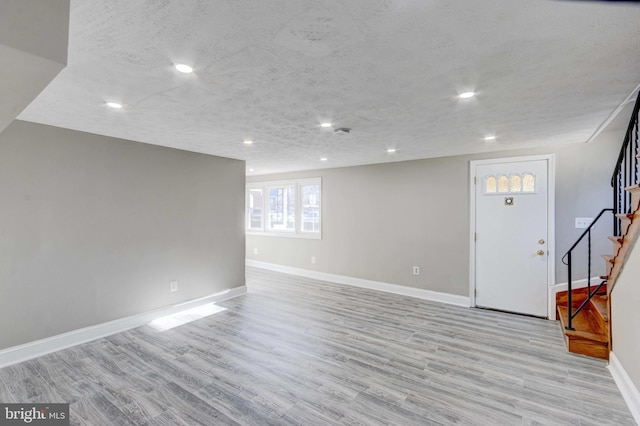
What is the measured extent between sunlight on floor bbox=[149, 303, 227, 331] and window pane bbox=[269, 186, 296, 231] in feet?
9.14

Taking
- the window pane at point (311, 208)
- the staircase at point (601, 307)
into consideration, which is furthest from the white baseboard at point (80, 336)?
the staircase at point (601, 307)

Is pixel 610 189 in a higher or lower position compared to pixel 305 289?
higher

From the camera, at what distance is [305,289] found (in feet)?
18.0

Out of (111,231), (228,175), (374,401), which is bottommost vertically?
(374,401)

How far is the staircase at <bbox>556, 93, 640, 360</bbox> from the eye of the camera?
2.48 meters

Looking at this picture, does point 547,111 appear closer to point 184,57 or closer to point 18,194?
point 184,57

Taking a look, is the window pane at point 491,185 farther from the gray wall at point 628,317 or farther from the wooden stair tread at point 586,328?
the gray wall at point 628,317

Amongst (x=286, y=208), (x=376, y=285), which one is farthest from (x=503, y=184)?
(x=286, y=208)

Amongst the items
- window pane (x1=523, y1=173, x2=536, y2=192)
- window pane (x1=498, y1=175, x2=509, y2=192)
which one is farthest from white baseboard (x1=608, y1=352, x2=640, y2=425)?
window pane (x1=498, y1=175, x2=509, y2=192)

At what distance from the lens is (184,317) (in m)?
4.05

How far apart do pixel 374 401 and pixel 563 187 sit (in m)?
3.64

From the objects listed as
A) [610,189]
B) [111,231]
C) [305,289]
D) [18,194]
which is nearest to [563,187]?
[610,189]

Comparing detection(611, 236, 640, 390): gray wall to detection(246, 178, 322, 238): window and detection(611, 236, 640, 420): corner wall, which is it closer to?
detection(611, 236, 640, 420): corner wall

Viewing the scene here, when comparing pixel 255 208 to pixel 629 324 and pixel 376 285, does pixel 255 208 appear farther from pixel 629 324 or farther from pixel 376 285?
pixel 629 324
